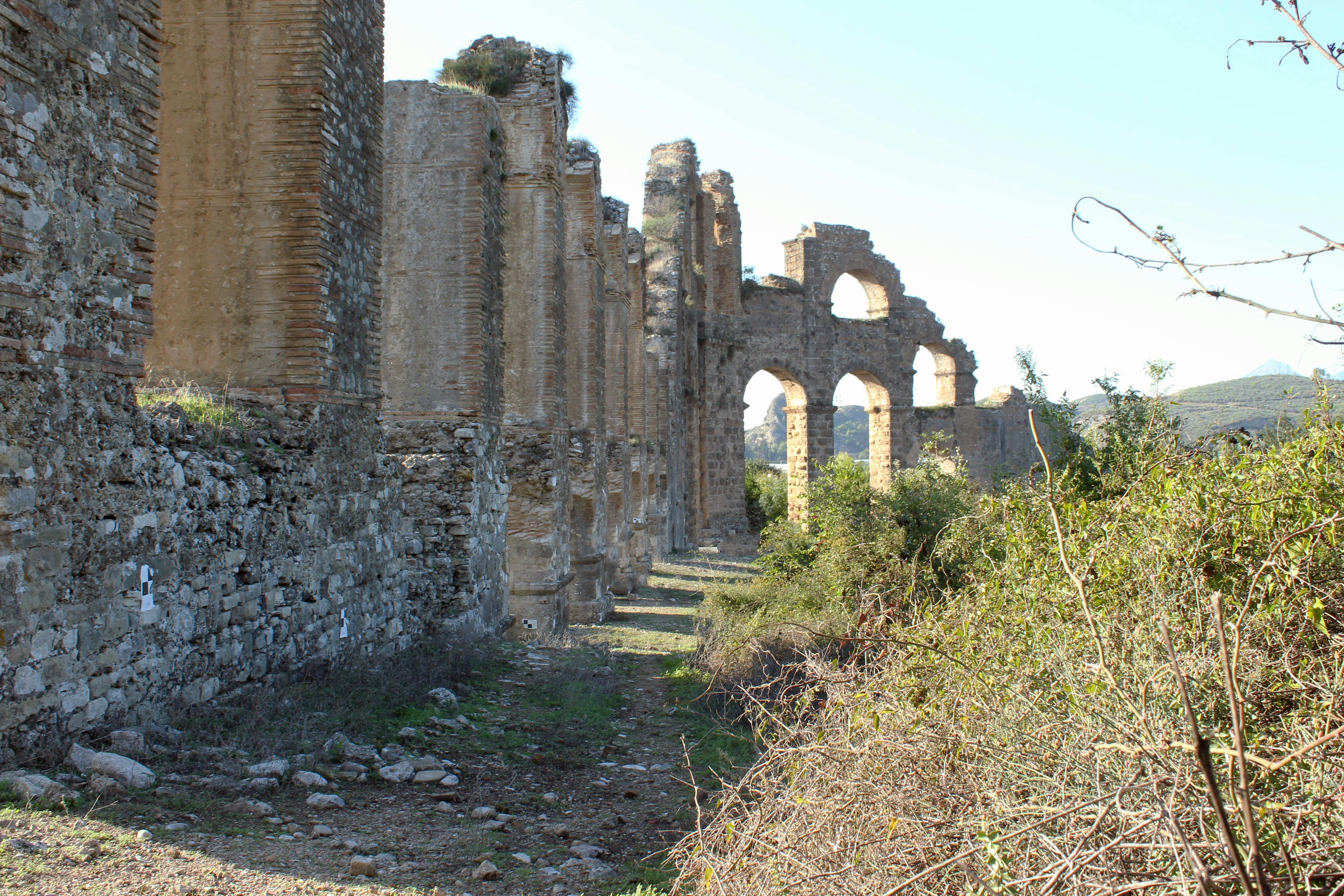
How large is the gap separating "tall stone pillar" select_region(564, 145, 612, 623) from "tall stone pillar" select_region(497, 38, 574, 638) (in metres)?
1.39

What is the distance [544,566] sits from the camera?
11.0 metres

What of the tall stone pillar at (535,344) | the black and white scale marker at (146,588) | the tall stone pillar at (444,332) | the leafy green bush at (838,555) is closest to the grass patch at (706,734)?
the leafy green bush at (838,555)

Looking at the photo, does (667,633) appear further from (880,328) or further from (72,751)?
(880,328)

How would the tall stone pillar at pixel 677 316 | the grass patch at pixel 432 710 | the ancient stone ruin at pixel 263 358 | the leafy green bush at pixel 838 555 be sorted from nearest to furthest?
the ancient stone ruin at pixel 263 358
the grass patch at pixel 432 710
the leafy green bush at pixel 838 555
the tall stone pillar at pixel 677 316

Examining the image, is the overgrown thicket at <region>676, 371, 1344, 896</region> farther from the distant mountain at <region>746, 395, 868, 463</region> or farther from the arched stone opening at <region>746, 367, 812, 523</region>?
the distant mountain at <region>746, 395, 868, 463</region>

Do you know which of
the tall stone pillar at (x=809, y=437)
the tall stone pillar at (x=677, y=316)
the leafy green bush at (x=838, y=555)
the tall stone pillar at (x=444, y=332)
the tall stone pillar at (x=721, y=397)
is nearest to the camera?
the leafy green bush at (x=838, y=555)

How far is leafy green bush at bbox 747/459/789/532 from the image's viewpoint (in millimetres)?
27062

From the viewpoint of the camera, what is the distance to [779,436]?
89062 mm

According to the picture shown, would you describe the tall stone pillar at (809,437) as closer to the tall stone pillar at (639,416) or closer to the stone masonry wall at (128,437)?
the tall stone pillar at (639,416)

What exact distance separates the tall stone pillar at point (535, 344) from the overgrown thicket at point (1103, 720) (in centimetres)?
599

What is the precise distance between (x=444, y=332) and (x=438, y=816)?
5259 mm

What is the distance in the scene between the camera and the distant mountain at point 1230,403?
565 inches

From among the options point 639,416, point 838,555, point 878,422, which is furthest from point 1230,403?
point 838,555

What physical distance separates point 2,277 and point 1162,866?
14.1 ft
